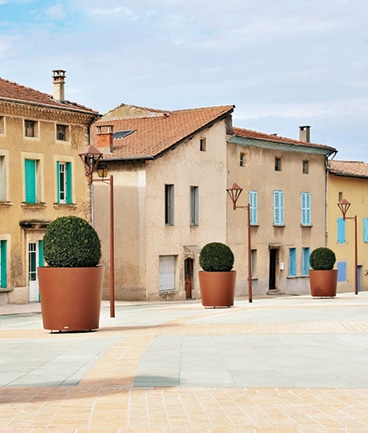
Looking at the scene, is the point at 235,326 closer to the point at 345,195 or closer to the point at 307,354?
the point at 307,354

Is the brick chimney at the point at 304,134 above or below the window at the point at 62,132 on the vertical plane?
above

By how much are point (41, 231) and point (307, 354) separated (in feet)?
68.3

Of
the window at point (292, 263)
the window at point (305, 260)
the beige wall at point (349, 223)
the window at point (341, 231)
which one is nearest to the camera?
the window at point (292, 263)

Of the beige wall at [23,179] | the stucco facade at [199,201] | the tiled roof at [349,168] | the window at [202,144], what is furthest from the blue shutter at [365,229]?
the beige wall at [23,179]

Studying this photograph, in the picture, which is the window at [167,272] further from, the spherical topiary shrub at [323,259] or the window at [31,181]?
the window at [31,181]

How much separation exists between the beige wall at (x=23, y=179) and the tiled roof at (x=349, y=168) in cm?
2044

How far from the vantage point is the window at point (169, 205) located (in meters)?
38.2

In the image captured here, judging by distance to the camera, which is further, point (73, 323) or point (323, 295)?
point (323, 295)

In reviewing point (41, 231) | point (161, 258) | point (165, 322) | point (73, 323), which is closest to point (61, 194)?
point (41, 231)

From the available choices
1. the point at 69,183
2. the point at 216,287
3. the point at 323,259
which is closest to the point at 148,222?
the point at 69,183

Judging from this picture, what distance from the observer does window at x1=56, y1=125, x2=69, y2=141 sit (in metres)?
33.7

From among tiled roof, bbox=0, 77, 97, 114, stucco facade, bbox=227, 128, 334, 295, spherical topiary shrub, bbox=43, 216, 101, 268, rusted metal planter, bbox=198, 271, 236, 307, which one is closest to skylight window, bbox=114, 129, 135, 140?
stucco facade, bbox=227, 128, 334, 295

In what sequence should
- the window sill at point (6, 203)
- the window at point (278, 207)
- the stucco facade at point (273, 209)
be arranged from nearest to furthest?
the window sill at point (6, 203) < the stucco facade at point (273, 209) < the window at point (278, 207)

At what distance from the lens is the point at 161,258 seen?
37.6m
